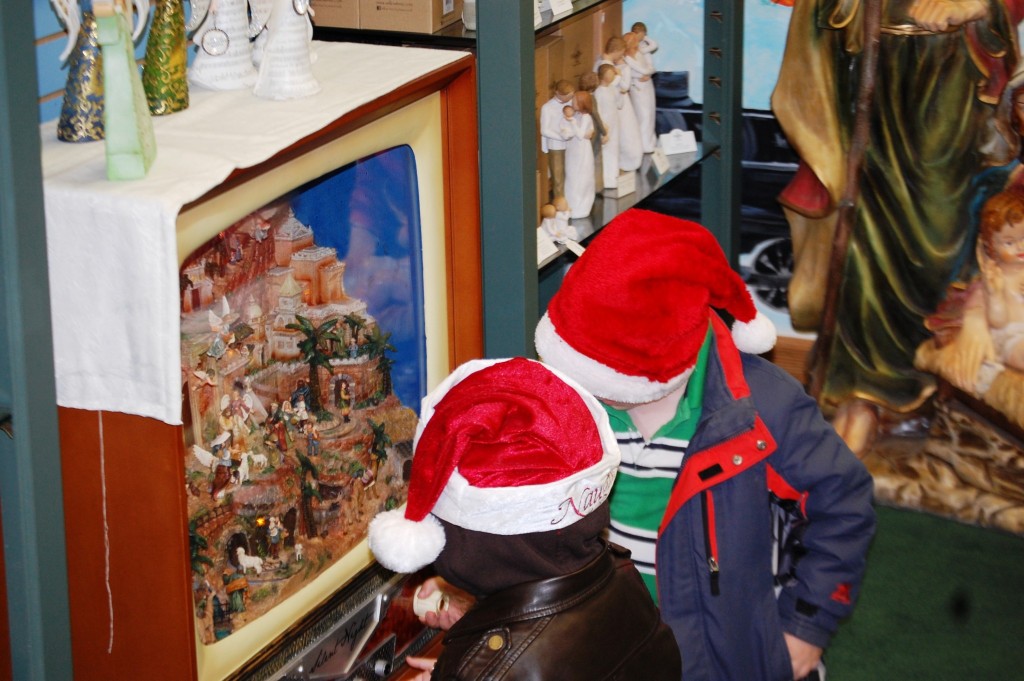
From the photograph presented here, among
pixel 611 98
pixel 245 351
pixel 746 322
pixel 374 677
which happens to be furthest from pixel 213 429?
pixel 611 98

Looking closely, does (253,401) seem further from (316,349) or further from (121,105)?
(121,105)

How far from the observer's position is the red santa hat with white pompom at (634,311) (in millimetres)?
1794

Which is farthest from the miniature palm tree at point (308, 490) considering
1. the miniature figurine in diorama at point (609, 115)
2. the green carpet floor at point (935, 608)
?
the green carpet floor at point (935, 608)

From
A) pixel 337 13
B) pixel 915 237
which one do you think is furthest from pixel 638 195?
pixel 915 237

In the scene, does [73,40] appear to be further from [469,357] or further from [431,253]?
[469,357]

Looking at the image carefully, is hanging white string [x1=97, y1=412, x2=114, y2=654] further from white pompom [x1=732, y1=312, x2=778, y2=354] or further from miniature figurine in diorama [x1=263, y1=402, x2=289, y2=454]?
white pompom [x1=732, y1=312, x2=778, y2=354]

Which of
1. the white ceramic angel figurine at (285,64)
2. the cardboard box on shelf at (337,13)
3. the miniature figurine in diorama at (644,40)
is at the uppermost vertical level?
the cardboard box on shelf at (337,13)

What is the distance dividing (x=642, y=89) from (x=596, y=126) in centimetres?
30

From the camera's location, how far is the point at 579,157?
2689 mm

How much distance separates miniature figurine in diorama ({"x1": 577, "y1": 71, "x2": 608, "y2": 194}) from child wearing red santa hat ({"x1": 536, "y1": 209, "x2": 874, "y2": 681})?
2.79ft

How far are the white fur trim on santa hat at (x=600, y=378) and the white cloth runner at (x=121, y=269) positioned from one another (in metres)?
0.53

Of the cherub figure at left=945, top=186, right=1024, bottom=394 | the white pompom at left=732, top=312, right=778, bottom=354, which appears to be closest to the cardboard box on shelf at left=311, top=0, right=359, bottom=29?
the white pompom at left=732, top=312, right=778, bottom=354

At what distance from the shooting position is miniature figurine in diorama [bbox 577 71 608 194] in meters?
2.75

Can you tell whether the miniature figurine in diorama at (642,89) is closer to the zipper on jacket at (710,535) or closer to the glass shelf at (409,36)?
the glass shelf at (409,36)
